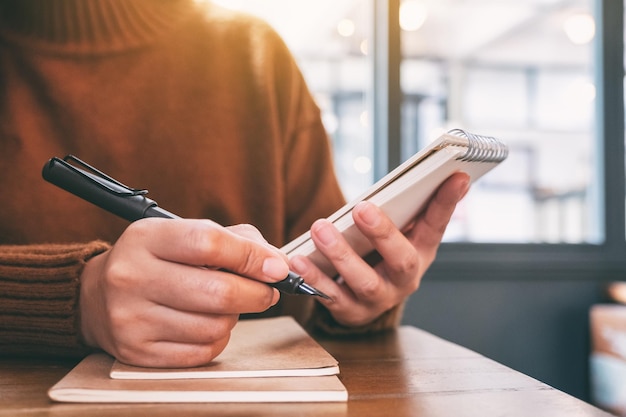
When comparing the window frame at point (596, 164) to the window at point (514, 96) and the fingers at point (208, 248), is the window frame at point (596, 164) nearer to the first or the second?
the fingers at point (208, 248)

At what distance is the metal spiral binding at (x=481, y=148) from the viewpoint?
21.8 inches

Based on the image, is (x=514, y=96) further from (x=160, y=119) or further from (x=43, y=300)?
(x=43, y=300)

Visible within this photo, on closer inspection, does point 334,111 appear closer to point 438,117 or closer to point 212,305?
point 438,117

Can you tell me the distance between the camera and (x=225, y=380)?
437 mm

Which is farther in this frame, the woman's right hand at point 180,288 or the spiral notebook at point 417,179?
the spiral notebook at point 417,179

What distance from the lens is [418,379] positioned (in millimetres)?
501

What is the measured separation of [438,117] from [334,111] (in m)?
0.86

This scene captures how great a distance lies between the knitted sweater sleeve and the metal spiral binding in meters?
0.38

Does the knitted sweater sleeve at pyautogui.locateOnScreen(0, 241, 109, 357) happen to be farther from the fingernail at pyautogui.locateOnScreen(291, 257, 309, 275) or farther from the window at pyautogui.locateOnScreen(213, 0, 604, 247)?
the window at pyautogui.locateOnScreen(213, 0, 604, 247)

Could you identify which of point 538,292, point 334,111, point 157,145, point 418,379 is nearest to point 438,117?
point 334,111

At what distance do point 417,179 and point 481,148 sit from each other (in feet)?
0.31

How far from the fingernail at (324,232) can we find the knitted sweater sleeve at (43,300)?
0.74 feet

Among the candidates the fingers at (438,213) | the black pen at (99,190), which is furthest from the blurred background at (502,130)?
the black pen at (99,190)

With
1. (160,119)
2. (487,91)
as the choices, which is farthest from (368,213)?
(487,91)
